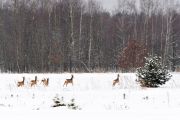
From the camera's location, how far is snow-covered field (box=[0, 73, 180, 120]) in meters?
9.48

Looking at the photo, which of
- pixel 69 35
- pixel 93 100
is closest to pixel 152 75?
pixel 93 100

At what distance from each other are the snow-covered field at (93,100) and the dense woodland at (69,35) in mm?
19096

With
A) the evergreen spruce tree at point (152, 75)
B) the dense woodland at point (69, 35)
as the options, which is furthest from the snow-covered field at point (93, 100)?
the dense woodland at point (69, 35)

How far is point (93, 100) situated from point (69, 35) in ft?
118

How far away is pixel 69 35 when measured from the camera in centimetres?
4906

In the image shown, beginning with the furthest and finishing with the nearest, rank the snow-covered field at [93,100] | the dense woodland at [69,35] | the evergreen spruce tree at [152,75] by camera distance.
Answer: the dense woodland at [69,35] → the evergreen spruce tree at [152,75] → the snow-covered field at [93,100]

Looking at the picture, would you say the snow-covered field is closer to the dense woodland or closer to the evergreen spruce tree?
the evergreen spruce tree

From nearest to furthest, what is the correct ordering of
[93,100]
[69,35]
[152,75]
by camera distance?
[93,100] → [152,75] → [69,35]

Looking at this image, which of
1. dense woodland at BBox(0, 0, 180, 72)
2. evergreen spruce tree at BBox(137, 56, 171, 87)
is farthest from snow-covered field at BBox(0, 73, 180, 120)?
dense woodland at BBox(0, 0, 180, 72)

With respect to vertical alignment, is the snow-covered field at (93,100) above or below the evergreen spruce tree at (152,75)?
below

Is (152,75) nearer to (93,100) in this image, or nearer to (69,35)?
(93,100)

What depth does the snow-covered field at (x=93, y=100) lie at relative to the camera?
9.48m

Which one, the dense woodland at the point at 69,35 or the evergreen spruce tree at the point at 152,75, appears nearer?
the evergreen spruce tree at the point at 152,75

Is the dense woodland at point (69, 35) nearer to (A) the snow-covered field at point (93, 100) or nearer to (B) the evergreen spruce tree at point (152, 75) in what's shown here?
(A) the snow-covered field at point (93, 100)
